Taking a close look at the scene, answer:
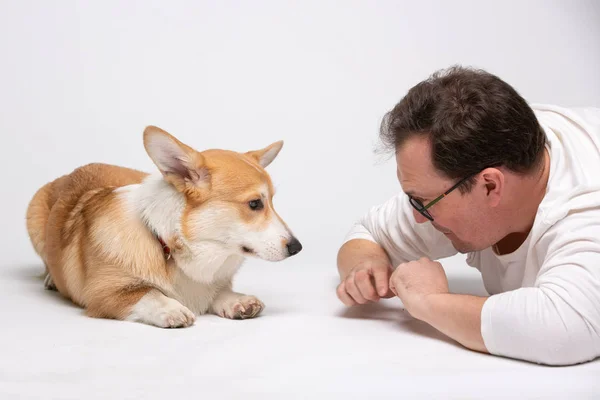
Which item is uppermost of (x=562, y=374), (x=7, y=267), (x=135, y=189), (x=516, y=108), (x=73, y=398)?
(x=516, y=108)

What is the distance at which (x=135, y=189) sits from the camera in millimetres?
3543

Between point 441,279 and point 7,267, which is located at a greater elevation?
point 441,279

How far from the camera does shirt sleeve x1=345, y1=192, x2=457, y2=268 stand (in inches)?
146

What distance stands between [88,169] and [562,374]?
267 centimetres

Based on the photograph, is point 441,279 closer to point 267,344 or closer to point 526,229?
point 526,229

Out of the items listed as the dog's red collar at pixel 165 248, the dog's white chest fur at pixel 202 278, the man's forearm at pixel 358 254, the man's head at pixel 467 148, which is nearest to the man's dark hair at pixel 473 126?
the man's head at pixel 467 148

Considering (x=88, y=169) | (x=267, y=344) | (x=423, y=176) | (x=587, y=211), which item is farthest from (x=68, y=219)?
(x=587, y=211)

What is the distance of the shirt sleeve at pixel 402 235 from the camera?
12.2 ft

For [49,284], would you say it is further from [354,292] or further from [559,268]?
[559,268]

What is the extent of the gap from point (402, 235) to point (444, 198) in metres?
0.77

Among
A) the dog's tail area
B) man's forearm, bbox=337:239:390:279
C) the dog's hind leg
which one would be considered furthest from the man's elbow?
the dog's tail area

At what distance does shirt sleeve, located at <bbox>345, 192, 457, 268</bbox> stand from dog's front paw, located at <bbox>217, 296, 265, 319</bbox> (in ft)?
2.42

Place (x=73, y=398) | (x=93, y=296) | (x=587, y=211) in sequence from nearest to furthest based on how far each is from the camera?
(x=73, y=398) → (x=587, y=211) → (x=93, y=296)

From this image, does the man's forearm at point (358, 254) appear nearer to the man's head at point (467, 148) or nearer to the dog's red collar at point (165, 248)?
the man's head at point (467, 148)
